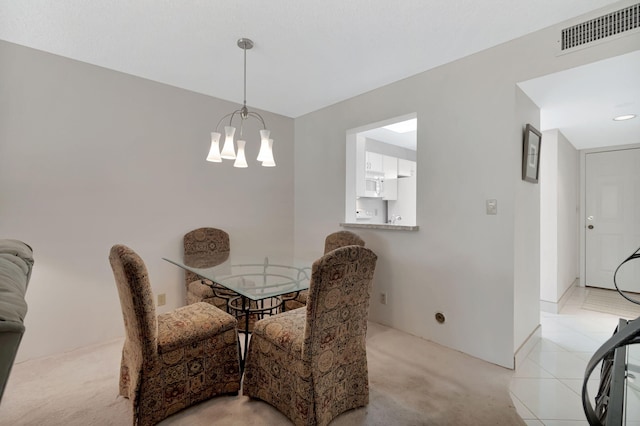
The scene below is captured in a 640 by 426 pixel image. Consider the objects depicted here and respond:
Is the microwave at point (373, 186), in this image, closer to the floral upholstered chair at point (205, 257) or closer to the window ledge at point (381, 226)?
the window ledge at point (381, 226)

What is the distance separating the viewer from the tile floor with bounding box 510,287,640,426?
168cm

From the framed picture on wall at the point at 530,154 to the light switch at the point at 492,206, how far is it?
0.31 meters

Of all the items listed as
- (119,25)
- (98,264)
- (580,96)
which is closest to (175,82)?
(119,25)

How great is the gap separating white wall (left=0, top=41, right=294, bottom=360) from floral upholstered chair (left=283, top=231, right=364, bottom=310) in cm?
117

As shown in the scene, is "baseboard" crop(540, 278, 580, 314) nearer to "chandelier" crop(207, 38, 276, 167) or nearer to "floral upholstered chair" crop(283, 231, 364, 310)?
"floral upholstered chair" crop(283, 231, 364, 310)

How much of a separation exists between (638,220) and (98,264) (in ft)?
20.7

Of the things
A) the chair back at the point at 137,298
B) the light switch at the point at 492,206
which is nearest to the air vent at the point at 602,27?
the light switch at the point at 492,206

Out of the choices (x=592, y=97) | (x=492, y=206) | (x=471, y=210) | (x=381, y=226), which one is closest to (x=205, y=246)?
(x=381, y=226)

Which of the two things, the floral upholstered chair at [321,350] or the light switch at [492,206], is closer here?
the floral upholstered chair at [321,350]

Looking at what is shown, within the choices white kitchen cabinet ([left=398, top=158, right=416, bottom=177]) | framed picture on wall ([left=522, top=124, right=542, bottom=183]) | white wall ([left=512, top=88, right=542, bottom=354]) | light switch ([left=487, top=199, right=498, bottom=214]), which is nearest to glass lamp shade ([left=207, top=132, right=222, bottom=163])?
light switch ([left=487, top=199, right=498, bottom=214])

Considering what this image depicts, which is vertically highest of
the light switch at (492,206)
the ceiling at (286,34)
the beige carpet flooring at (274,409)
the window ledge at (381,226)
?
the ceiling at (286,34)

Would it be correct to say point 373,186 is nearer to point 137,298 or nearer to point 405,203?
point 405,203

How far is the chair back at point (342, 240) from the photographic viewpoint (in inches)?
111

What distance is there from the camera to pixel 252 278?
76.0 inches
